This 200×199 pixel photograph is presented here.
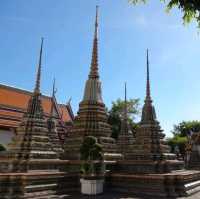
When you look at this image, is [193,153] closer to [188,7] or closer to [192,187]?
[192,187]

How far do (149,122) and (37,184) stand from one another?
7930 millimetres

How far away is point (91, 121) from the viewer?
16.4m

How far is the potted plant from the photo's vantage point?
1192cm

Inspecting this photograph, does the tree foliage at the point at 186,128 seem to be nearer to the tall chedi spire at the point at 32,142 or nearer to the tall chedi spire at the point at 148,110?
the tall chedi spire at the point at 148,110

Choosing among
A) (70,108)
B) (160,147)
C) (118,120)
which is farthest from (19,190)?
(70,108)

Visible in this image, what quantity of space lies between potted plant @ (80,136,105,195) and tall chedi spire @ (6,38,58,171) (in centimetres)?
256

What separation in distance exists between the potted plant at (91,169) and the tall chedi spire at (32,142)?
2556 mm

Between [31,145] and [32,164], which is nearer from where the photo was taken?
[32,164]

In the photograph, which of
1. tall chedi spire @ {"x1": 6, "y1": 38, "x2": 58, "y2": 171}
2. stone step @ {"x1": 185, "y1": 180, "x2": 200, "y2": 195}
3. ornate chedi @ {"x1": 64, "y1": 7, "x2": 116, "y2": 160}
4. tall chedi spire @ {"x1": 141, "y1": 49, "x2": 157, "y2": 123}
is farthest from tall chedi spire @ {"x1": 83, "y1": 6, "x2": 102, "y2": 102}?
stone step @ {"x1": 185, "y1": 180, "x2": 200, "y2": 195}

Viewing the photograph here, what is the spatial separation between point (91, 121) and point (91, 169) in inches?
177

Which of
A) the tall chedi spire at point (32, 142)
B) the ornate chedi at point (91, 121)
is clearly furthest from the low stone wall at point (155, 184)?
the tall chedi spire at point (32, 142)

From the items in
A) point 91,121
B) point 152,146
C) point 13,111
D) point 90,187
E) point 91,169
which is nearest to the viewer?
point 90,187

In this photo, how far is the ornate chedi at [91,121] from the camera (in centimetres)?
1590

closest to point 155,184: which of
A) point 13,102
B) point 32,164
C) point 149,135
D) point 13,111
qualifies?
point 149,135
